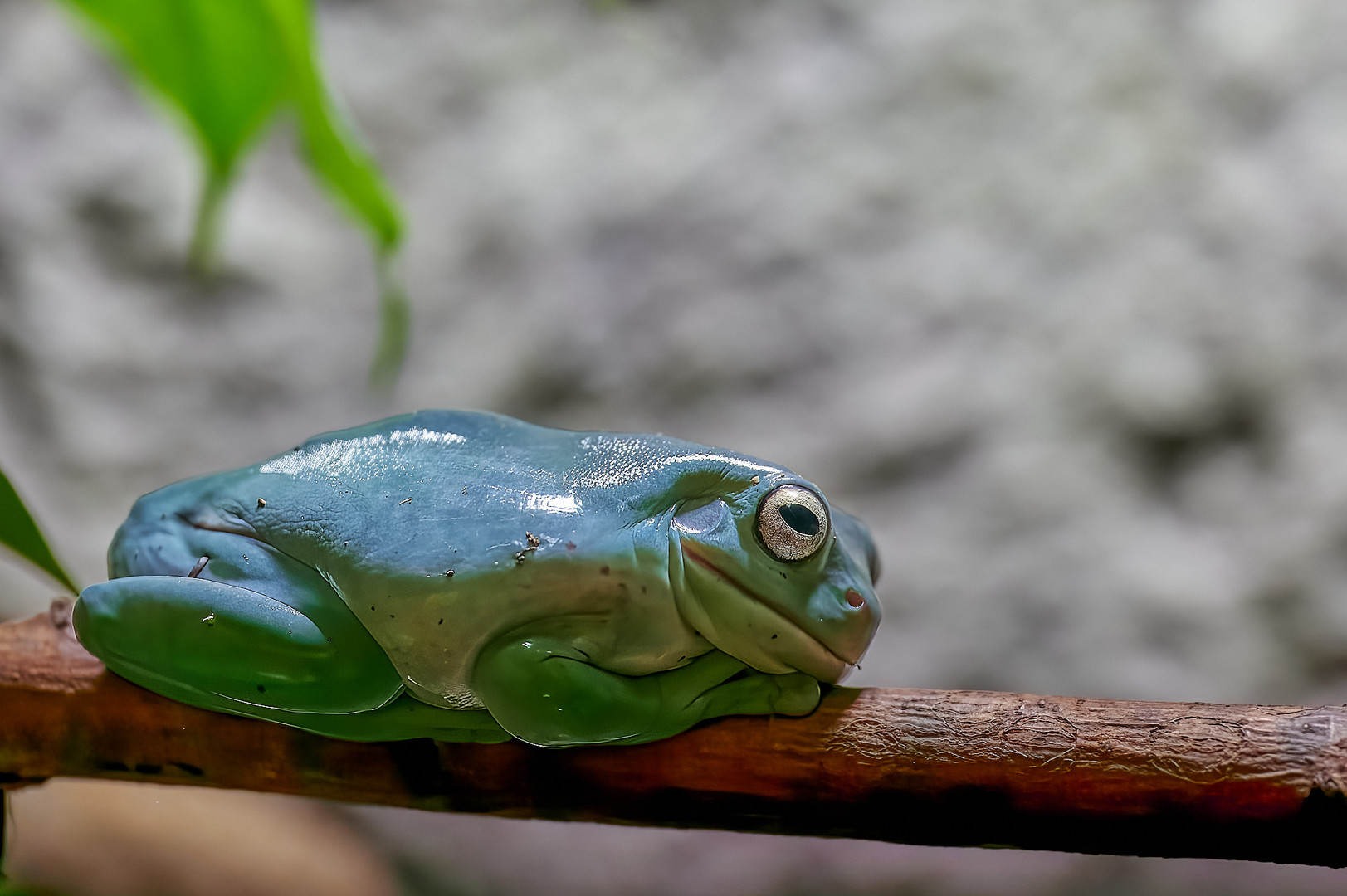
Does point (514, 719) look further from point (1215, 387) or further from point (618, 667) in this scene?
point (1215, 387)

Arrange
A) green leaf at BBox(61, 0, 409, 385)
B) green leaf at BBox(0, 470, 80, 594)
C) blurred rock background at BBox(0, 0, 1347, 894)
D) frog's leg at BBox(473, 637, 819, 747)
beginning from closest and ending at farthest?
1. green leaf at BBox(61, 0, 409, 385)
2. green leaf at BBox(0, 470, 80, 594)
3. frog's leg at BBox(473, 637, 819, 747)
4. blurred rock background at BBox(0, 0, 1347, 894)

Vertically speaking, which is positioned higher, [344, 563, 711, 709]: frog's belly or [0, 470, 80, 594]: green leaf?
[344, 563, 711, 709]: frog's belly

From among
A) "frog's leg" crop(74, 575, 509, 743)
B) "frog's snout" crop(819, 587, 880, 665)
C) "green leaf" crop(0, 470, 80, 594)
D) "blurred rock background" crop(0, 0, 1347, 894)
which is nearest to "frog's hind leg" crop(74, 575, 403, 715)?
"frog's leg" crop(74, 575, 509, 743)

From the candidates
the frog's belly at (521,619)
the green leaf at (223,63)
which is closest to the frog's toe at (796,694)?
the frog's belly at (521,619)

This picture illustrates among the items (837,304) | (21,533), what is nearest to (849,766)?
(21,533)

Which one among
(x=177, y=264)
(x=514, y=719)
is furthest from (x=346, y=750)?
(x=177, y=264)

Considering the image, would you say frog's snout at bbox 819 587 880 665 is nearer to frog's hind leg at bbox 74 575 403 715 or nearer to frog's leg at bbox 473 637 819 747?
frog's leg at bbox 473 637 819 747

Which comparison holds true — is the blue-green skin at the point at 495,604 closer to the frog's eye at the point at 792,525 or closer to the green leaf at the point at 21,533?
the frog's eye at the point at 792,525
